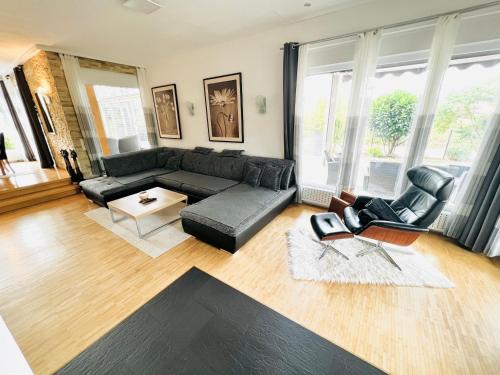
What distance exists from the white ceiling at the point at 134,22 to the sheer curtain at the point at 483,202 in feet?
7.24

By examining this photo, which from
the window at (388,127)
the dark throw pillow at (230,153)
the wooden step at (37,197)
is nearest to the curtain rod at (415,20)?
the window at (388,127)

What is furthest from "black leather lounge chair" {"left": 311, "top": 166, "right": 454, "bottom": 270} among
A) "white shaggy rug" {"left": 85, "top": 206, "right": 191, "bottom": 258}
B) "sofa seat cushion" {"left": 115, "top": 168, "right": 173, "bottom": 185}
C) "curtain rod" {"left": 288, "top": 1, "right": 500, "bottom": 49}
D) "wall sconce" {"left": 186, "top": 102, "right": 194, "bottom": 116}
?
"wall sconce" {"left": 186, "top": 102, "right": 194, "bottom": 116}

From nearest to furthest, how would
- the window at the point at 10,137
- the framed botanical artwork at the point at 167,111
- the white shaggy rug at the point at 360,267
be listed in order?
the white shaggy rug at the point at 360,267 → the framed botanical artwork at the point at 167,111 → the window at the point at 10,137

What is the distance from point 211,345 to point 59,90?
5.36m

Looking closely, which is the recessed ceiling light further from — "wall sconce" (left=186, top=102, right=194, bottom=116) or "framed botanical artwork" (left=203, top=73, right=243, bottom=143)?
"wall sconce" (left=186, top=102, right=194, bottom=116)

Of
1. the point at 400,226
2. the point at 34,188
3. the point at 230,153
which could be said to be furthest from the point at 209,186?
the point at 34,188

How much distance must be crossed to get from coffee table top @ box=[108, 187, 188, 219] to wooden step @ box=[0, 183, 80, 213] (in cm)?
217

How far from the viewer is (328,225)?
227 cm

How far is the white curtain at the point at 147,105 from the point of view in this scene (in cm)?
505

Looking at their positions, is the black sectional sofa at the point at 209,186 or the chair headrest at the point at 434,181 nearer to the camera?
the chair headrest at the point at 434,181

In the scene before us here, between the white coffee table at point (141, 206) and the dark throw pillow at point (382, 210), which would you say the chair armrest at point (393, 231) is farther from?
the white coffee table at point (141, 206)

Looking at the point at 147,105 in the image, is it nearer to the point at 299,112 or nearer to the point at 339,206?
the point at 299,112

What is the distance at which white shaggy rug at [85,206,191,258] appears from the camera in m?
2.51

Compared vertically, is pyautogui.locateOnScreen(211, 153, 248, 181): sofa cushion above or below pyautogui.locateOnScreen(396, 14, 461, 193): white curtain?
below
